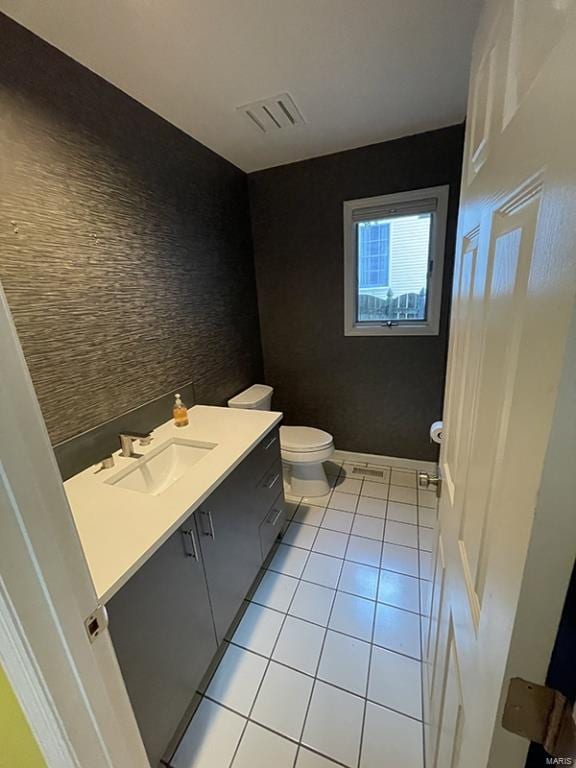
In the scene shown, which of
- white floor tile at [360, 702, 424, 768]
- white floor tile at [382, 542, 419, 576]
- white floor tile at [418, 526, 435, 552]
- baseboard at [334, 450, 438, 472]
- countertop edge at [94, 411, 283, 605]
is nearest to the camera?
countertop edge at [94, 411, 283, 605]

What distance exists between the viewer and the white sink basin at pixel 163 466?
4.22 ft

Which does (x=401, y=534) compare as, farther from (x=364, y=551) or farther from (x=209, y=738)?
(x=209, y=738)

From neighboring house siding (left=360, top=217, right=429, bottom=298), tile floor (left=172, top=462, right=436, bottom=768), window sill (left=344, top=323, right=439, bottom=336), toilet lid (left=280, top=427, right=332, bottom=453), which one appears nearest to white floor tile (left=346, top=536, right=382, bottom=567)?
tile floor (left=172, top=462, right=436, bottom=768)

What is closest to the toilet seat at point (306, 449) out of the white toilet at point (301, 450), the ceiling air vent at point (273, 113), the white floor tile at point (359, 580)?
the white toilet at point (301, 450)

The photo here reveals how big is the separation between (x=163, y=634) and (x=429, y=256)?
2367mm

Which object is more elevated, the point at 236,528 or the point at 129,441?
the point at 129,441

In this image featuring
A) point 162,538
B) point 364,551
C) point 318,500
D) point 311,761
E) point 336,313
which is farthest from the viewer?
point 336,313

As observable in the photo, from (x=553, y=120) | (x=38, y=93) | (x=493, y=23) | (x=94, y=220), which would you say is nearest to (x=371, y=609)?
(x=553, y=120)

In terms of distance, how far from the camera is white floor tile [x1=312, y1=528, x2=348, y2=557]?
1809 millimetres

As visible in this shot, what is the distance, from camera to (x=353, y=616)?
1452 millimetres

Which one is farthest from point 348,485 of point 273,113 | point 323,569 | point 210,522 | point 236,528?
point 273,113

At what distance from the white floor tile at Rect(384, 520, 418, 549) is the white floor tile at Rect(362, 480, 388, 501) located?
252 millimetres

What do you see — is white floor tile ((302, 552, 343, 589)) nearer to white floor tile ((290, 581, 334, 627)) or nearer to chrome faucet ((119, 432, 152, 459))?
Result: white floor tile ((290, 581, 334, 627))

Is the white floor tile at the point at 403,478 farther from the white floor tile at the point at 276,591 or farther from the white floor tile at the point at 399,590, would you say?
the white floor tile at the point at 276,591
